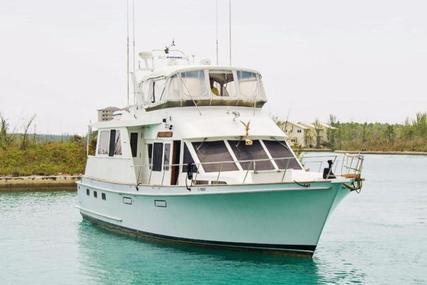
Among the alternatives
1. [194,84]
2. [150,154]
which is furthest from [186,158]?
[194,84]

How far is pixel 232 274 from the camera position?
50.8ft

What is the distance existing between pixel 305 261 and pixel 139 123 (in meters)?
6.14

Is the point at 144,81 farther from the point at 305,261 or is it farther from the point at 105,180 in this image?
the point at 305,261

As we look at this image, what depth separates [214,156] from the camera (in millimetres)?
17562

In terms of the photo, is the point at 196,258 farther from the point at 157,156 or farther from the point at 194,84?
the point at 194,84

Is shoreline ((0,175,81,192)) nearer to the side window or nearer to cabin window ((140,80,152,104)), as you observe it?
the side window

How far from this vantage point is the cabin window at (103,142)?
71.2 feet

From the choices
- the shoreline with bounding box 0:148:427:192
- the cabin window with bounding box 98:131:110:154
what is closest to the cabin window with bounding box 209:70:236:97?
the cabin window with bounding box 98:131:110:154

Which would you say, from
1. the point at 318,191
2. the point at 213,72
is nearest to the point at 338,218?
the point at 213,72

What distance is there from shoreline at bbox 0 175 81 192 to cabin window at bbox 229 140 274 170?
21.7 m

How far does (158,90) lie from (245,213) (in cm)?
552

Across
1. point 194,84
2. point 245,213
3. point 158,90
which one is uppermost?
point 194,84

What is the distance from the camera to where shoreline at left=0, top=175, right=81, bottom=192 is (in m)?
37.3

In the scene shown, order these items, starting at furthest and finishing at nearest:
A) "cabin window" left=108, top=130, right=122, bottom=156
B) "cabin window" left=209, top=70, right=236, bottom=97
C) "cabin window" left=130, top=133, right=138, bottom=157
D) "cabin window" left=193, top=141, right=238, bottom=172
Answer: "cabin window" left=108, top=130, right=122, bottom=156
"cabin window" left=130, top=133, right=138, bottom=157
"cabin window" left=209, top=70, right=236, bottom=97
"cabin window" left=193, top=141, right=238, bottom=172
